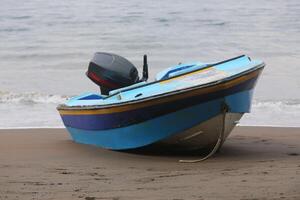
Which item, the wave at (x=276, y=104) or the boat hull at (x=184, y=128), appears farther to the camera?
the wave at (x=276, y=104)

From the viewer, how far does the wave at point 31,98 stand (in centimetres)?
1077

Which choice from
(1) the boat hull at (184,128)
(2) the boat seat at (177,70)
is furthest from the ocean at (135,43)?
(1) the boat hull at (184,128)

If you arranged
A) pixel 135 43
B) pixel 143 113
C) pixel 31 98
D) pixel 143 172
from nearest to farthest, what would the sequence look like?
pixel 143 172 → pixel 143 113 → pixel 31 98 → pixel 135 43

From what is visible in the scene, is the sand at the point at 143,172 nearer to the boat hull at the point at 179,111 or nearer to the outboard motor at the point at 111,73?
the boat hull at the point at 179,111

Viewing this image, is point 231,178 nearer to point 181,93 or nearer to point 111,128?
point 181,93

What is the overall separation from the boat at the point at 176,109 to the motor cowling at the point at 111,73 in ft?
0.85

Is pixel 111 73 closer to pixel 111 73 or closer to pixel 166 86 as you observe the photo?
pixel 111 73

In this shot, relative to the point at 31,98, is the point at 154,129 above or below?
above

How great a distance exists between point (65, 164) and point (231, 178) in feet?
5.21

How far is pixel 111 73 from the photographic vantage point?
22.5 ft

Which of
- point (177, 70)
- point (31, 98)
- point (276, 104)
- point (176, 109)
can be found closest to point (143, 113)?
point (176, 109)

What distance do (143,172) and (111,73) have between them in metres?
1.64

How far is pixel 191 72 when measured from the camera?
617 cm

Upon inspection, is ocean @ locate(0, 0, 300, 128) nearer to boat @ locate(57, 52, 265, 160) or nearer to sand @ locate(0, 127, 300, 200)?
sand @ locate(0, 127, 300, 200)
